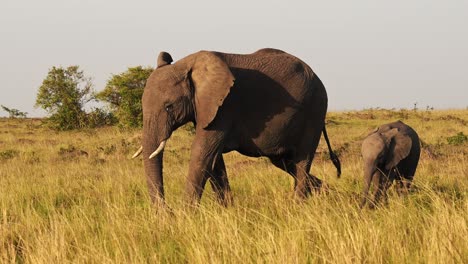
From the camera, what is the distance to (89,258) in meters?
3.84

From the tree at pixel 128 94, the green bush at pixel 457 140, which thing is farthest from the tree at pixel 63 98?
the green bush at pixel 457 140

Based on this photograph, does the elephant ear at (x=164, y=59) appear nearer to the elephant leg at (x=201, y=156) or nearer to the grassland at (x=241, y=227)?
the elephant leg at (x=201, y=156)

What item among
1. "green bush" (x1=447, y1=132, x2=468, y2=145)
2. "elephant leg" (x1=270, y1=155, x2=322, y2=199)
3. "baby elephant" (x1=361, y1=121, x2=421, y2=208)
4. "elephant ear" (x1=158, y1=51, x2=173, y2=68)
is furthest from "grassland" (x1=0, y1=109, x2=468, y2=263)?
"green bush" (x1=447, y1=132, x2=468, y2=145)

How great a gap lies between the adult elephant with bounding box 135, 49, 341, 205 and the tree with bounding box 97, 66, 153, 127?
18537mm

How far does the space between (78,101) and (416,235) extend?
2802cm

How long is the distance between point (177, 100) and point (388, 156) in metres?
3.29

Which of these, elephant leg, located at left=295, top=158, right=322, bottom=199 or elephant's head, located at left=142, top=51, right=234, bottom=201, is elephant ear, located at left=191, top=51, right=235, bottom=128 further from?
elephant leg, located at left=295, top=158, right=322, bottom=199

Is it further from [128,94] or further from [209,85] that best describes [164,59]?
[128,94]

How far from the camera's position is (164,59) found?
6469 mm

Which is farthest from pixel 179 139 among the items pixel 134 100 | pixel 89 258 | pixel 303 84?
pixel 89 258

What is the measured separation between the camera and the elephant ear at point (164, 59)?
21.1 ft

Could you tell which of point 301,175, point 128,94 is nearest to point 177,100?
point 301,175

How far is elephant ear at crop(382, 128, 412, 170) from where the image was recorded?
25.5ft

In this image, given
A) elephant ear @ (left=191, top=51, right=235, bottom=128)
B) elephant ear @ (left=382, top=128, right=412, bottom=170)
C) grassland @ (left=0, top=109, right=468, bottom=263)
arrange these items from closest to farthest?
grassland @ (left=0, top=109, right=468, bottom=263)
elephant ear @ (left=191, top=51, right=235, bottom=128)
elephant ear @ (left=382, top=128, right=412, bottom=170)
